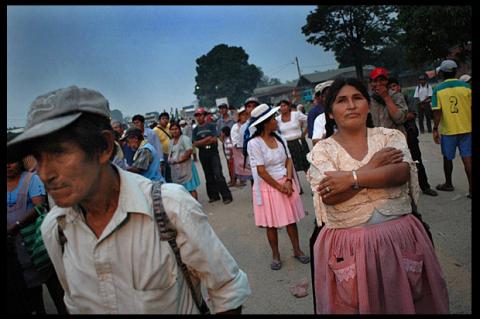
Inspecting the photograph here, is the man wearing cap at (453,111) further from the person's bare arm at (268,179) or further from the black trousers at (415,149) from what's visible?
the person's bare arm at (268,179)

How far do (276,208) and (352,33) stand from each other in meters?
43.6

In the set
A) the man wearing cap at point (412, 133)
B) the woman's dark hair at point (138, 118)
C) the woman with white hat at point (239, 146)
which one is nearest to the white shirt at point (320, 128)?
the man wearing cap at point (412, 133)

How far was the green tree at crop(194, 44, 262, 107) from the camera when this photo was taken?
69.6 metres

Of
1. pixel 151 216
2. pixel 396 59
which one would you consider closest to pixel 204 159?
pixel 151 216

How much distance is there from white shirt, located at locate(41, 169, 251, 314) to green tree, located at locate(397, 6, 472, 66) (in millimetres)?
11388

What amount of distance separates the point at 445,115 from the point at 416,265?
369cm

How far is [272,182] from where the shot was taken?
140 inches

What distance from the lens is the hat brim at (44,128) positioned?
3.39 feet

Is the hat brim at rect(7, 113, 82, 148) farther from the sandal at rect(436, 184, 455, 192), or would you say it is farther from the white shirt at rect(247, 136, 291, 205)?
the sandal at rect(436, 184, 455, 192)

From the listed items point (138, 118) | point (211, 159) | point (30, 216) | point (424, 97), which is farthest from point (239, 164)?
point (424, 97)

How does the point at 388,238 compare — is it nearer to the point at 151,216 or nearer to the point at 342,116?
the point at 342,116

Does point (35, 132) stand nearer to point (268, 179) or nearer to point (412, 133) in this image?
point (268, 179)

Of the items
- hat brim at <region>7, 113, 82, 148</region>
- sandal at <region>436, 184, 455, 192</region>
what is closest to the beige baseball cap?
hat brim at <region>7, 113, 82, 148</region>

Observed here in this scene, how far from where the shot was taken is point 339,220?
1936 millimetres
